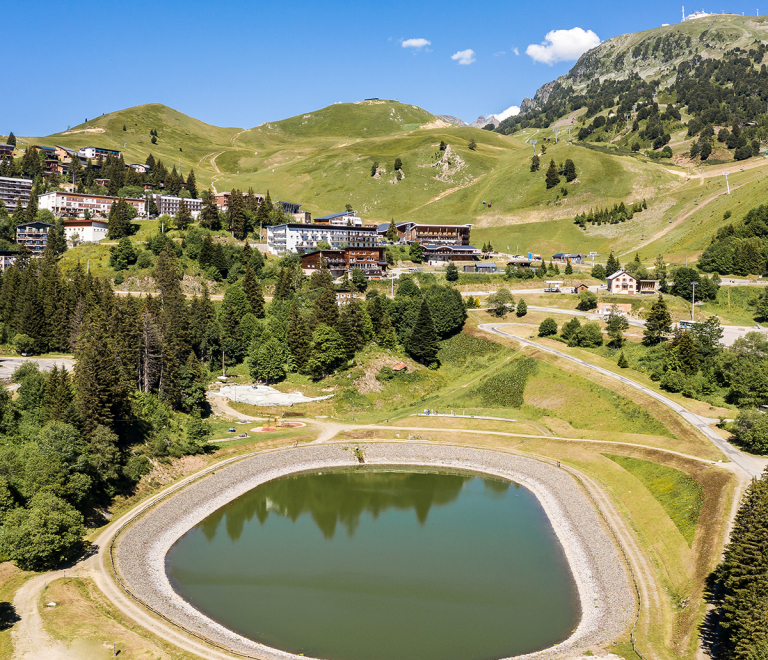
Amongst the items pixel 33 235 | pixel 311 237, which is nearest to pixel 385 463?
pixel 311 237

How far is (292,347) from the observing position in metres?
101

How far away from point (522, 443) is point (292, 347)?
138ft

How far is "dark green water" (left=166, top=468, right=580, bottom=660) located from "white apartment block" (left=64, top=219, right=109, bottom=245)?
3869 inches

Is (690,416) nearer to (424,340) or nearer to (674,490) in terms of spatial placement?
(674,490)

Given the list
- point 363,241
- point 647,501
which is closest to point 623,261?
point 363,241

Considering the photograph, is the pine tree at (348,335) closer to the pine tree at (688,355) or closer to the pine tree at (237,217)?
the pine tree at (688,355)

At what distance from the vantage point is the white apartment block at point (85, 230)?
141750 millimetres

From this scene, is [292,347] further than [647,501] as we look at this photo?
Yes

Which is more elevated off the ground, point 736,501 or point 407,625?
point 736,501

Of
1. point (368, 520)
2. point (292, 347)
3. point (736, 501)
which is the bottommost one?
point (368, 520)

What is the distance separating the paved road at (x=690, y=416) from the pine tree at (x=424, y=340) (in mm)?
13158

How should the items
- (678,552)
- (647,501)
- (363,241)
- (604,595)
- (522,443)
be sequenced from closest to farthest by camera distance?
1. (604,595)
2. (678,552)
3. (647,501)
4. (522,443)
5. (363,241)

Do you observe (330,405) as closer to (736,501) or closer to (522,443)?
(522,443)

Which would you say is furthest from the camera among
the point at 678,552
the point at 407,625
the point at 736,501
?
the point at 736,501
